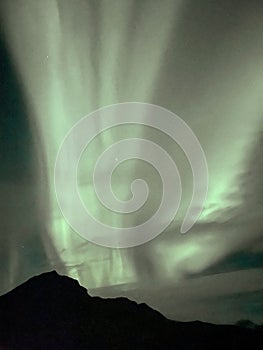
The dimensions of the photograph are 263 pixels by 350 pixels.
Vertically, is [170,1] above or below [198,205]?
above

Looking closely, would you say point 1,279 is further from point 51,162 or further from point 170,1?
point 170,1

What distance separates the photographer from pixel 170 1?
3.57ft

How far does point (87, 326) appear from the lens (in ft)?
3.46

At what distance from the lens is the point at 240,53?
1075 millimetres

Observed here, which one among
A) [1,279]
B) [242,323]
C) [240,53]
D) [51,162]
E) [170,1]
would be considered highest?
A: [170,1]

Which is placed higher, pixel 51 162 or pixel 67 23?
pixel 67 23

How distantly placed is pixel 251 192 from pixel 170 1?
1.33 ft

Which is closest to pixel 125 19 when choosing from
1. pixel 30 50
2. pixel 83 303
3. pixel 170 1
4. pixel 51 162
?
pixel 170 1

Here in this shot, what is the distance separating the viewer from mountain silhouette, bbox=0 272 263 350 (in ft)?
3.39

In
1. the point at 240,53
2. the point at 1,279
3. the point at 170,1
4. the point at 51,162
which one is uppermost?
the point at 170,1

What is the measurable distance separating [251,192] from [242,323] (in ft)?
0.81

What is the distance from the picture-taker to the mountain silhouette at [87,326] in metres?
1.03

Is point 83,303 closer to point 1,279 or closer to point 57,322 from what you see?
point 57,322

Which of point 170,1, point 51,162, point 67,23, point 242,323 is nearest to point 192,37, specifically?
point 170,1
